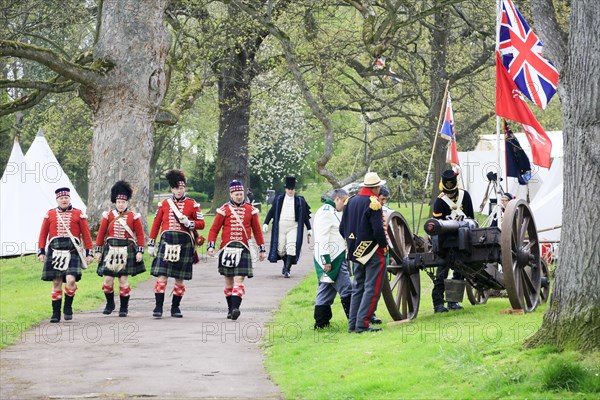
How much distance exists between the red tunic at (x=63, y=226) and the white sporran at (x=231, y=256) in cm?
183

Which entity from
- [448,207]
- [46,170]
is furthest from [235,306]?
[46,170]

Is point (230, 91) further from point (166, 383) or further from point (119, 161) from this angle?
point (166, 383)

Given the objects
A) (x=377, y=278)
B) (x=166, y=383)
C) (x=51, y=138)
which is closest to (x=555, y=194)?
(x=377, y=278)

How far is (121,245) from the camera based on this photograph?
14938 millimetres

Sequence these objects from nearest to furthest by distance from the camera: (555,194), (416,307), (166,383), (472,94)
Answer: (166,383) → (416,307) → (555,194) → (472,94)

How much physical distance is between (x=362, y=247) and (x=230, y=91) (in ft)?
80.4

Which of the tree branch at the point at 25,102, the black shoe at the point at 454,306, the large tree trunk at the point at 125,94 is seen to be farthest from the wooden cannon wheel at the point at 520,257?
the tree branch at the point at 25,102

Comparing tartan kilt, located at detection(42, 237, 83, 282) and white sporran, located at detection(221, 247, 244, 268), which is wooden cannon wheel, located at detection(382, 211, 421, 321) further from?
tartan kilt, located at detection(42, 237, 83, 282)

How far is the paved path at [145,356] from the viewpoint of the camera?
9297 mm

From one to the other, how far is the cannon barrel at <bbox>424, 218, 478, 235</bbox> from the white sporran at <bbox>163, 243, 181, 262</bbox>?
4001mm

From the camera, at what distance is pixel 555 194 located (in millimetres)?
24688

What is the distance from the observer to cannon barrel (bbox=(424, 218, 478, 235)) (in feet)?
39.7

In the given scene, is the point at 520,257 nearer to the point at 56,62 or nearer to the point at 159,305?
the point at 159,305

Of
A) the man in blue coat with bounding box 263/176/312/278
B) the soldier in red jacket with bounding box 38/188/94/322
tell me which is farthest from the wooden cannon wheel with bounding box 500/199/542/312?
the man in blue coat with bounding box 263/176/312/278
